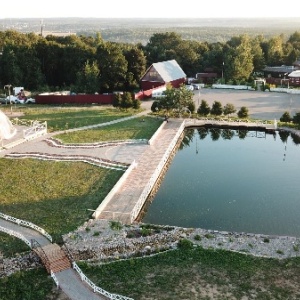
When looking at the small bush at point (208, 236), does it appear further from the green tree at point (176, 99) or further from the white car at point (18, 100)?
the white car at point (18, 100)

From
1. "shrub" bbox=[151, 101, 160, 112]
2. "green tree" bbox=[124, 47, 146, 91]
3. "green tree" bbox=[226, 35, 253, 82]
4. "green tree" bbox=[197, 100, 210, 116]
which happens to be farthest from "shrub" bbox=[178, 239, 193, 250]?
"green tree" bbox=[226, 35, 253, 82]

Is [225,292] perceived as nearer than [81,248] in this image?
Yes

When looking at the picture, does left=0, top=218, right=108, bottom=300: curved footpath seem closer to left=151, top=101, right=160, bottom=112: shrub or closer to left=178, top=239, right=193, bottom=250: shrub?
left=178, top=239, right=193, bottom=250: shrub

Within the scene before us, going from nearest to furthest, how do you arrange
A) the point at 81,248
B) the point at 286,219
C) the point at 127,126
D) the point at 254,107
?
the point at 81,248
the point at 286,219
the point at 127,126
the point at 254,107

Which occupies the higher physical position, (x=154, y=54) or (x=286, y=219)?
(x=154, y=54)

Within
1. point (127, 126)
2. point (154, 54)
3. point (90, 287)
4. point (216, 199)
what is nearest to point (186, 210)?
point (216, 199)

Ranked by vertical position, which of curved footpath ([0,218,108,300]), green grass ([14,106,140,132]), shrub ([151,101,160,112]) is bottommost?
curved footpath ([0,218,108,300])

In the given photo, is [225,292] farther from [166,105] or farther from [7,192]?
[166,105]
